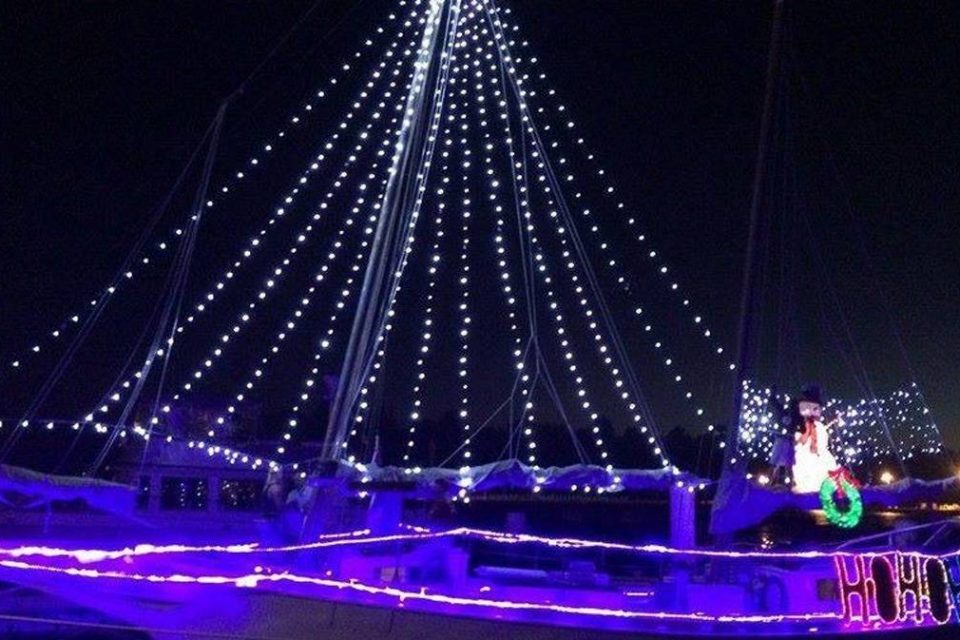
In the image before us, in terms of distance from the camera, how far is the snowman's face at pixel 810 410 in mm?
15625

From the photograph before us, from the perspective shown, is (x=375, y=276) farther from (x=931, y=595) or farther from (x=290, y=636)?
(x=931, y=595)

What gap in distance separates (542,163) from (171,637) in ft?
31.9

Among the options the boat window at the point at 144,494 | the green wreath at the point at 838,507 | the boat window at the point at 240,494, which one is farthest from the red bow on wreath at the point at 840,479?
the boat window at the point at 144,494

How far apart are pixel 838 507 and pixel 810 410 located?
1.57 m

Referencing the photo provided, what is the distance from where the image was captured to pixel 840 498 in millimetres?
15008

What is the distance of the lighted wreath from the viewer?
14703 millimetres

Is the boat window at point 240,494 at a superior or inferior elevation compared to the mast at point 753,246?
inferior

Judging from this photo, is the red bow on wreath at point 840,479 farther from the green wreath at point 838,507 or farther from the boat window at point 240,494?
the boat window at point 240,494

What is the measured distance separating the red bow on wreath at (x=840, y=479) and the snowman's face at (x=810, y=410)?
87 cm

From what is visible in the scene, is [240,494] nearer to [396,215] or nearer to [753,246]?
[396,215]

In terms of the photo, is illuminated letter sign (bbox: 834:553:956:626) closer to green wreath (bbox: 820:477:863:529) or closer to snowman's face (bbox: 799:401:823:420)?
green wreath (bbox: 820:477:863:529)

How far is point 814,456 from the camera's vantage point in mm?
15469

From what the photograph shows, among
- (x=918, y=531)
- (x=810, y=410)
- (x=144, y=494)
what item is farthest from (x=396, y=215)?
(x=144, y=494)

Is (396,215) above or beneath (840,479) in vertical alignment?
above
